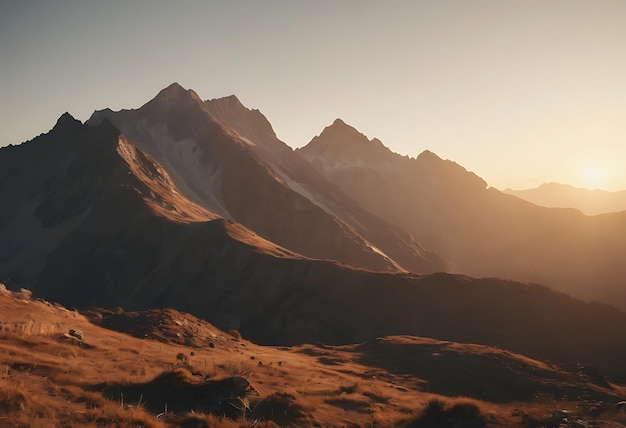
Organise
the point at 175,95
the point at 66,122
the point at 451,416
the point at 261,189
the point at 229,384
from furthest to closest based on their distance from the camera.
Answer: the point at 175,95 → the point at 66,122 → the point at 261,189 → the point at 451,416 → the point at 229,384

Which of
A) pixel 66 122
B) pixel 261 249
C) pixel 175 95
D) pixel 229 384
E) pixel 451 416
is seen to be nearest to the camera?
pixel 229 384

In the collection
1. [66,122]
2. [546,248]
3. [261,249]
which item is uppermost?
[66,122]

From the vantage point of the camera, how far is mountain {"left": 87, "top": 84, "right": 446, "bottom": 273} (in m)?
118

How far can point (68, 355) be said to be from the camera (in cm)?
1769

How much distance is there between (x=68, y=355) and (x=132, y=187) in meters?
90.6

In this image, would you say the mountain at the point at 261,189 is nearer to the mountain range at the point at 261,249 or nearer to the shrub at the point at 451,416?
the mountain range at the point at 261,249

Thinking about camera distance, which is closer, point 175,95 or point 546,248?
→ point 546,248

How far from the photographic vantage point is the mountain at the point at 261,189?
387ft

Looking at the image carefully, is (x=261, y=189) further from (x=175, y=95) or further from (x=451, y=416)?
(x=451, y=416)

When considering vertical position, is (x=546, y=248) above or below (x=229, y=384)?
above

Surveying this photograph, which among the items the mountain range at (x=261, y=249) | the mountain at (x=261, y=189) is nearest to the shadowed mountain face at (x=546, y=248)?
the mountain range at (x=261, y=249)

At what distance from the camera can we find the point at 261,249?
8188cm

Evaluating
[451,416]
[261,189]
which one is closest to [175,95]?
[261,189]

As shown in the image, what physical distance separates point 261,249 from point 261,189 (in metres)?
54.0
